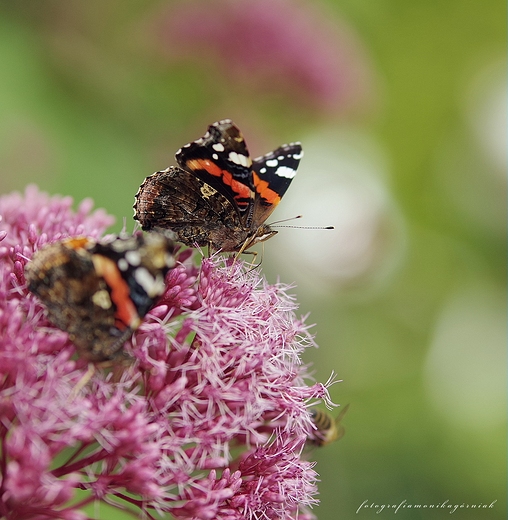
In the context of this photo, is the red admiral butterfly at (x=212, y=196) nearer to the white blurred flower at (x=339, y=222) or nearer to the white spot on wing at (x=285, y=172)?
the white spot on wing at (x=285, y=172)

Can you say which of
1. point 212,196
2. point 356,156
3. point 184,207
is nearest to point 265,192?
point 212,196

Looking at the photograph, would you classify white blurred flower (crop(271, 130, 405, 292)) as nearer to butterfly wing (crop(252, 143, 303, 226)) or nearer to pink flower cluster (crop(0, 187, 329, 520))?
butterfly wing (crop(252, 143, 303, 226))

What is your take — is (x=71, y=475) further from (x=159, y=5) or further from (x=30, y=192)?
(x=159, y=5)

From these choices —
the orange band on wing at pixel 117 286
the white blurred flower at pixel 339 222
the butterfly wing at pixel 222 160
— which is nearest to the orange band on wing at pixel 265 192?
the butterfly wing at pixel 222 160

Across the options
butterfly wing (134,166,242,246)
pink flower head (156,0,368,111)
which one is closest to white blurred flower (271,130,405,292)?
pink flower head (156,0,368,111)

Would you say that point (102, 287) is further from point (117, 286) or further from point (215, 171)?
point (215, 171)

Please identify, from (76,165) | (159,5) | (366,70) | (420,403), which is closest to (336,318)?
(420,403)
